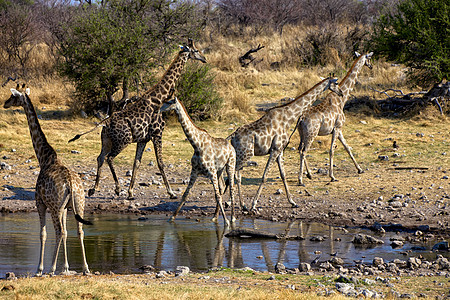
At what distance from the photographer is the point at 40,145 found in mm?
8664

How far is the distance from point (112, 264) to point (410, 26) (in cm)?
1467

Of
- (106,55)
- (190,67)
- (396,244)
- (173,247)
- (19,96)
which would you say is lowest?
(173,247)

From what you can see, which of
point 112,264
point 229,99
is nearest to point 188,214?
point 112,264

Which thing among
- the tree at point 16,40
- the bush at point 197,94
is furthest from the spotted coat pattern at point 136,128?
the tree at point 16,40

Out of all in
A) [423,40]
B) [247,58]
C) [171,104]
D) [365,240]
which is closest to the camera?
[365,240]

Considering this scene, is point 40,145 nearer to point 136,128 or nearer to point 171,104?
point 171,104

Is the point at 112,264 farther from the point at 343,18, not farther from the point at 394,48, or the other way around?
the point at 343,18

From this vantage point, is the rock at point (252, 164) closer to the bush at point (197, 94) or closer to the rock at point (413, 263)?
the bush at point (197, 94)

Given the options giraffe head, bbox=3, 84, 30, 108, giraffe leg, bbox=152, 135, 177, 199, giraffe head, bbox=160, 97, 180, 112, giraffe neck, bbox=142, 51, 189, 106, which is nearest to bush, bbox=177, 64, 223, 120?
giraffe neck, bbox=142, 51, 189, 106

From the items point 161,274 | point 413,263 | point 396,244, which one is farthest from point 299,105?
point 161,274

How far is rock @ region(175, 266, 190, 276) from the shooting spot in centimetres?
751

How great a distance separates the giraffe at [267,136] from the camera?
11398 millimetres

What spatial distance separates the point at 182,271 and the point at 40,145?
2795 millimetres

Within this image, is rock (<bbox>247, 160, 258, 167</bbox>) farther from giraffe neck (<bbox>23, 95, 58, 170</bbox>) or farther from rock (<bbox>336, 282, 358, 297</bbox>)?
rock (<bbox>336, 282, 358, 297</bbox>)
